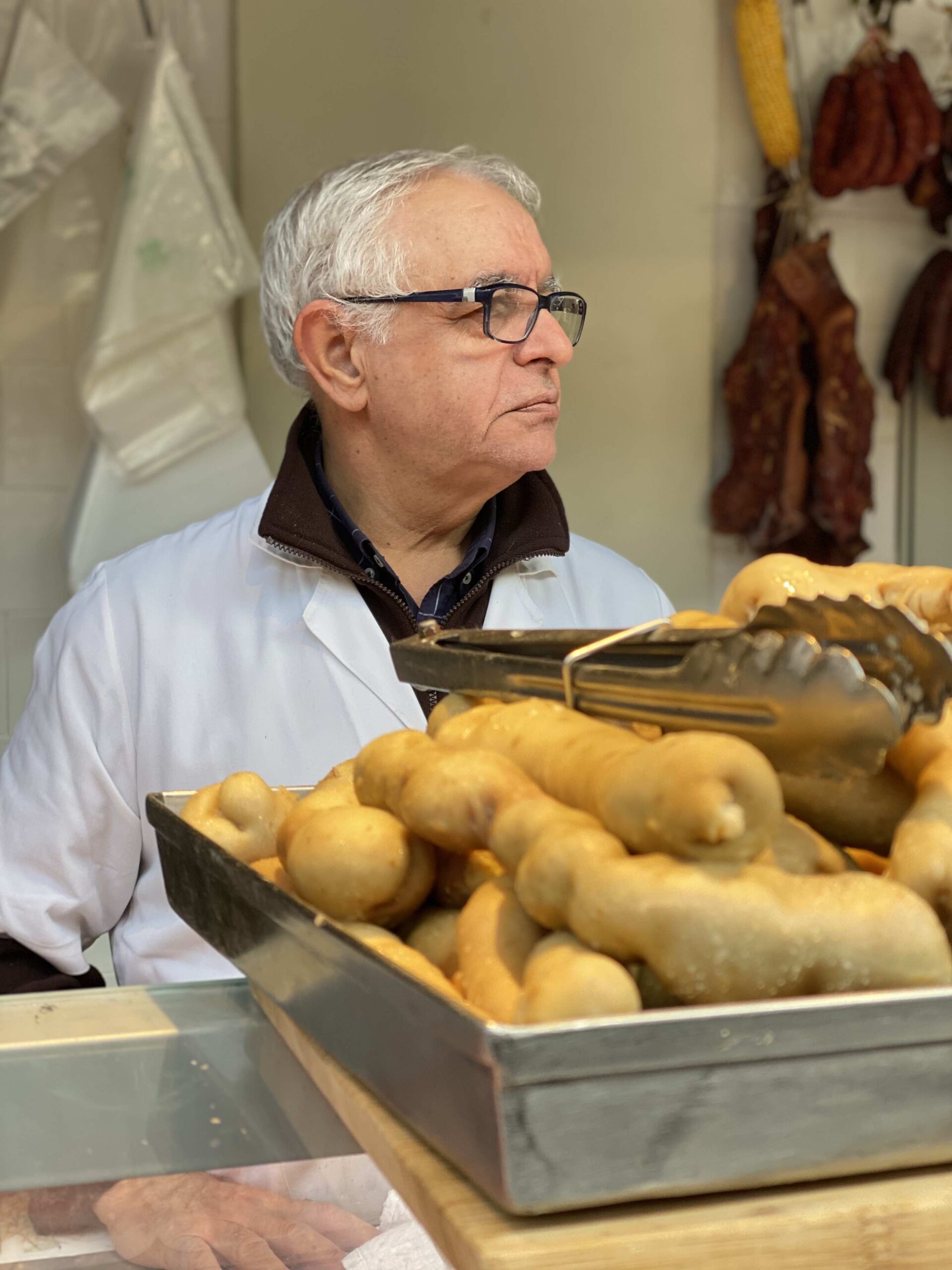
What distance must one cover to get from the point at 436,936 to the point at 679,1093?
166mm

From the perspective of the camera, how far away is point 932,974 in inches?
16.7

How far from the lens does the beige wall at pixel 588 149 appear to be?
2699 mm

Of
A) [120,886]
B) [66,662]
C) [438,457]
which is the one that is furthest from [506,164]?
[120,886]

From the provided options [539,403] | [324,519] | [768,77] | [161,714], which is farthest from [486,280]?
[768,77]

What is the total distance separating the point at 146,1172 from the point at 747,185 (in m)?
2.75

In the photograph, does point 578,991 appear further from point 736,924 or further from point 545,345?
point 545,345

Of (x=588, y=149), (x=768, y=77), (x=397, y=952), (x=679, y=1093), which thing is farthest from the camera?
(x=588, y=149)

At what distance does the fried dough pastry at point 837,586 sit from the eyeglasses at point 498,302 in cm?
97

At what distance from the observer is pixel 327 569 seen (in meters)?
1.55

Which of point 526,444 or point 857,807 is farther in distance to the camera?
point 526,444

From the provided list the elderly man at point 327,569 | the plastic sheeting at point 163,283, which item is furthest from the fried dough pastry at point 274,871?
the plastic sheeting at point 163,283

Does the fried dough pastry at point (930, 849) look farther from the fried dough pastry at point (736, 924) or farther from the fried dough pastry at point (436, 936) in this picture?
the fried dough pastry at point (436, 936)

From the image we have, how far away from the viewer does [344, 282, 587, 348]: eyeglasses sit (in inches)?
60.9

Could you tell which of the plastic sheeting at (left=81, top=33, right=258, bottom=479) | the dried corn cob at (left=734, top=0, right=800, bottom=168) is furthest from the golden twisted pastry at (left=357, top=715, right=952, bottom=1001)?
the dried corn cob at (left=734, top=0, right=800, bottom=168)
